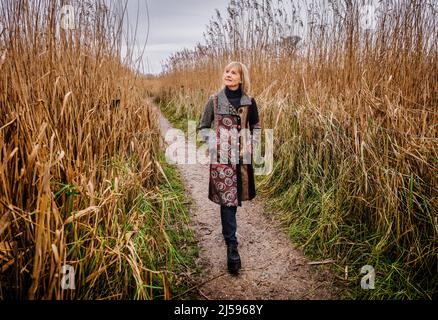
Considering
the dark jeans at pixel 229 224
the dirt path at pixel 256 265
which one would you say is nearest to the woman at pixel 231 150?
the dark jeans at pixel 229 224

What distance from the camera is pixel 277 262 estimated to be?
2078 mm

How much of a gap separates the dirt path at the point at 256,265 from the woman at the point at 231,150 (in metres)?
0.20

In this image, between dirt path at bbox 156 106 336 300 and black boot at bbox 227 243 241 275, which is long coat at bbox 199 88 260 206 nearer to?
black boot at bbox 227 243 241 275

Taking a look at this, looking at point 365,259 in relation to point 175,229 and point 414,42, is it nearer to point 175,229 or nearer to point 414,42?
point 175,229

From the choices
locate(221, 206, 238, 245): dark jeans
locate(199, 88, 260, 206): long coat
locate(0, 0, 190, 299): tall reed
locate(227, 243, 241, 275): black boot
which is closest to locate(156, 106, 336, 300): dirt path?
locate(227, 243, 241, 275): black boot

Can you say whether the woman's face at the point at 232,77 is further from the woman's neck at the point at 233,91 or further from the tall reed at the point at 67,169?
the tall reed at the point at 67,169

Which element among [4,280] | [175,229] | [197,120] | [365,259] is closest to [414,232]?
[365,259]

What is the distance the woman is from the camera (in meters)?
2.03

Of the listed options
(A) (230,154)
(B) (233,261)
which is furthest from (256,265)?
(A) (230,154)

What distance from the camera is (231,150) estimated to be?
204 cm

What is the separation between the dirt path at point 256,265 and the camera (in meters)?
1.78

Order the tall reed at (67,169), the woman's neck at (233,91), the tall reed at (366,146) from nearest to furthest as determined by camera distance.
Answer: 1. the tall reed at (67,169)
2. the tall reed at (366,146)
3. the woman's neck at (233,91)

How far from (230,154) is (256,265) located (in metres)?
0.83
